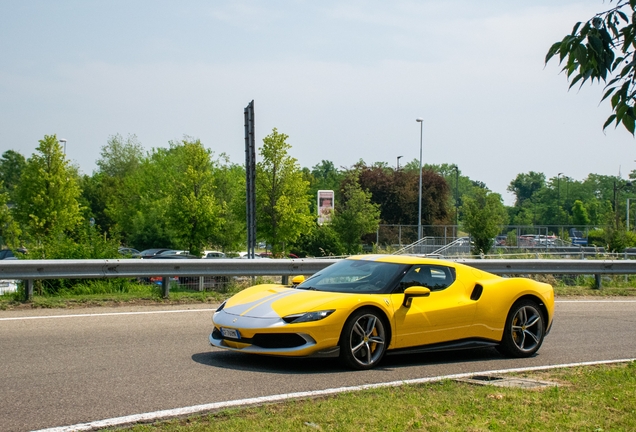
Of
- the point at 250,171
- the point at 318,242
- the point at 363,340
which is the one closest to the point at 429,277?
the point at 363,340

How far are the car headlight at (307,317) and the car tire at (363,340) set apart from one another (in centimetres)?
25

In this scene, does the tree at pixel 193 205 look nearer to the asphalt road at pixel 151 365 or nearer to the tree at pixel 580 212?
the asphalt road at pixel 151 365

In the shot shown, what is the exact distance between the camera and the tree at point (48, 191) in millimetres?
42969

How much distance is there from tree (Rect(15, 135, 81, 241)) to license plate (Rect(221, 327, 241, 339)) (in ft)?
121

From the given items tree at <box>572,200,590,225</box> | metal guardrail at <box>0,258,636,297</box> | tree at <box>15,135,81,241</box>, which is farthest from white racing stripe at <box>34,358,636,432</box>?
tree at <box>572,200,590,225</box>

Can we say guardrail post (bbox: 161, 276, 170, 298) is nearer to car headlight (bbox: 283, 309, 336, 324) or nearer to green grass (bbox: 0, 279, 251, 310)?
green grass (bbox: 0, 279, 251, 310)

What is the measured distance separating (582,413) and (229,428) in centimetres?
273

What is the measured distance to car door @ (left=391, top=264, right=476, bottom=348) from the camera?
8156 mm

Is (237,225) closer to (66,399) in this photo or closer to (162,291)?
(162,291)

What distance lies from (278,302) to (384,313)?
3.68 feet

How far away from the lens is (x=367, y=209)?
174ft

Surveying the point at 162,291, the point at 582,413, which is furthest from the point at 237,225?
the point at 582,413

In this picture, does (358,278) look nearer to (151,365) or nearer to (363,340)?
(363,340)

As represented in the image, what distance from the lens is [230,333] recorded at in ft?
25.8
